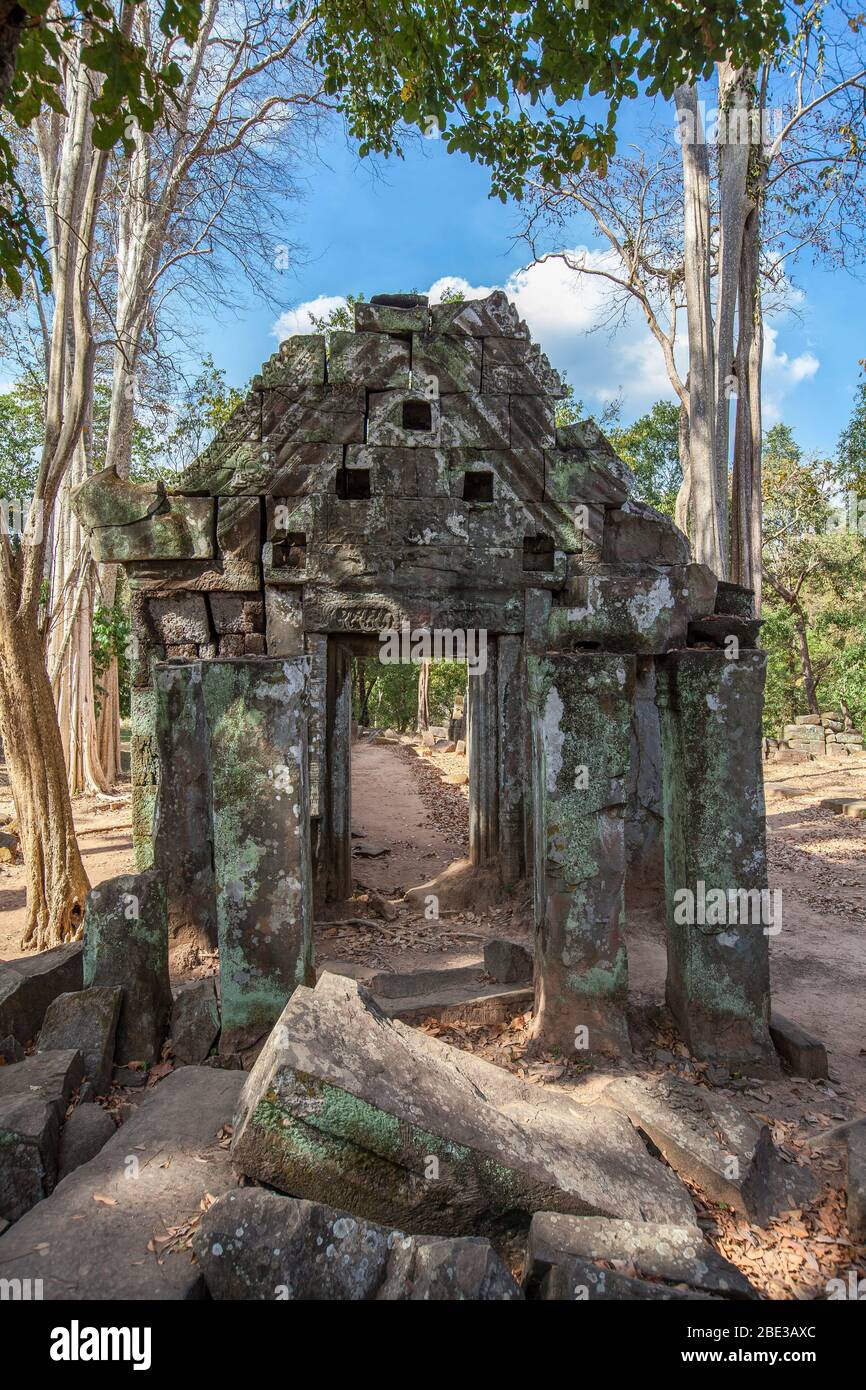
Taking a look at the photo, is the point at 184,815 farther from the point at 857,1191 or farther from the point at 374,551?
the point at 857,1191

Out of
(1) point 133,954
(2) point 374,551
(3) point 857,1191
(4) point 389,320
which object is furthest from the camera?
(4) point 389,320

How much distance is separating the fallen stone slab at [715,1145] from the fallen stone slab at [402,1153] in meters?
0.21

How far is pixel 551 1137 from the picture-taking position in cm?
321

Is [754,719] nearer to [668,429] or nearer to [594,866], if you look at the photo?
[594,866]

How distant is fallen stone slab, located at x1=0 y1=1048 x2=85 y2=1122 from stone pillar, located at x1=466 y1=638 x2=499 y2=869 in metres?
4.10

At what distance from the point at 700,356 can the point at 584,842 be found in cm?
970

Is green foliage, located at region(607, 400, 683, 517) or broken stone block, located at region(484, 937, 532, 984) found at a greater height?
green foliage, located at region(607, 400, 683, 517)

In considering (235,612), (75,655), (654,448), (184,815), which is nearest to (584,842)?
(184,815)

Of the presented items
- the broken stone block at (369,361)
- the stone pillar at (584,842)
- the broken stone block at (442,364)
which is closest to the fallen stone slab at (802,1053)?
the stone pillar at (584,842)

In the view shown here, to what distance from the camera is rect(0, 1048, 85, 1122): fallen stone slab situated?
11.4ft

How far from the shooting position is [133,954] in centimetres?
443

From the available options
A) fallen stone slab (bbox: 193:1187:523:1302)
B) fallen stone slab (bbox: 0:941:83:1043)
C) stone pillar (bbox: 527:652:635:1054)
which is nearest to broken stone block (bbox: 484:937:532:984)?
stone pillar (bbox: 527:652:635:1054)

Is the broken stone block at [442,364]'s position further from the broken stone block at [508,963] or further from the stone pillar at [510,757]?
the broken stone block at [508,963]

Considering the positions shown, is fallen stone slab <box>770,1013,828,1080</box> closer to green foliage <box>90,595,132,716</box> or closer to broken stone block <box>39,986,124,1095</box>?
broken stone block <box>39,986,124,1095</box>
